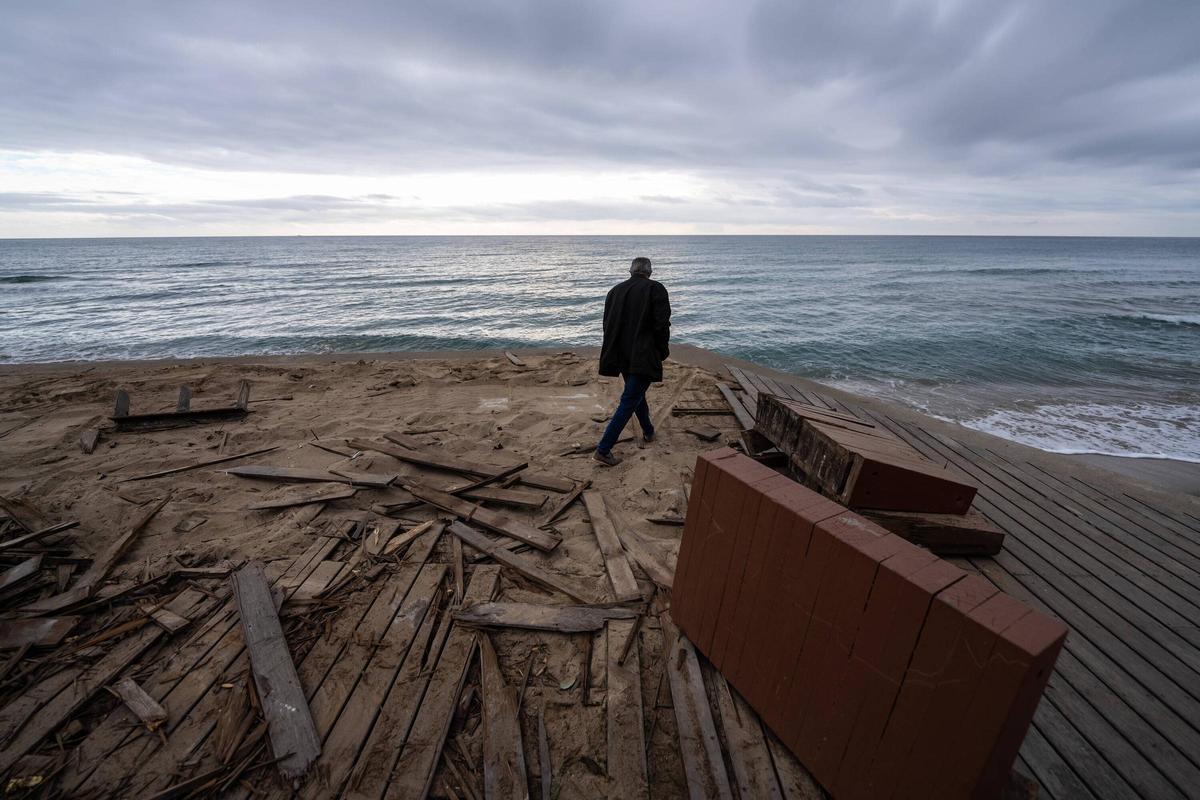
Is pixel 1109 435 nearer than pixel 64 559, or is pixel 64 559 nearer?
pixel 64 559

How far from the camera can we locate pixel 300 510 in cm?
480

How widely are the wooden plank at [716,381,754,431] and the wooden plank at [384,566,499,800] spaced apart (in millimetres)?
4935

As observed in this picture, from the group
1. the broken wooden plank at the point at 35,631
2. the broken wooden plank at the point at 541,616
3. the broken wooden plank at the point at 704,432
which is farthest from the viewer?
the broken wooden plank at the point at 704,432

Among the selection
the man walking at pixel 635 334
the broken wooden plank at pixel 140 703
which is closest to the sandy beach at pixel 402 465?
the man walking at pixel 635 334

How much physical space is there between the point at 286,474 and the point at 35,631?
238 cm

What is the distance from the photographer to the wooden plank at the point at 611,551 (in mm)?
3696

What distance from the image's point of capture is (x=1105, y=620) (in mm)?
3293

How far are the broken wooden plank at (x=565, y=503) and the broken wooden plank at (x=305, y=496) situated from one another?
7.01 feet

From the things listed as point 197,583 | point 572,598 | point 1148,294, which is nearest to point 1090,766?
point 572,598

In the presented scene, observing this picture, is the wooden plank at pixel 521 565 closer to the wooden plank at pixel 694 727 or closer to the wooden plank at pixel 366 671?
the wooden plank at pixel 366 671

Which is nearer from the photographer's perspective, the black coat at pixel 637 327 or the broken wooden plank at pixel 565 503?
the broken wooden plank at pixel 565 503

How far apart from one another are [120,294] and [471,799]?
39241 millimetres

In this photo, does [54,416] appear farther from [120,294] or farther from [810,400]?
[120,294]

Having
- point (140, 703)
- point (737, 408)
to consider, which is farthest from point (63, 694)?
point (737, 408)
